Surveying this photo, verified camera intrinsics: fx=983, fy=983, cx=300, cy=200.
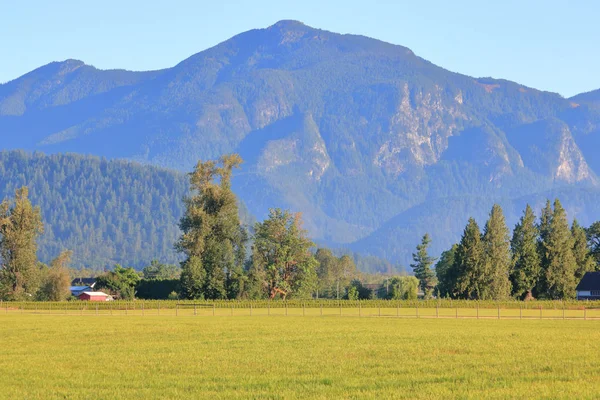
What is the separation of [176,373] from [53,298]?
110 metres

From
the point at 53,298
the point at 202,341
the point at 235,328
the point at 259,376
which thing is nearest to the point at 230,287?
the point at 53,298

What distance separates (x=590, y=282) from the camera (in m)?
146

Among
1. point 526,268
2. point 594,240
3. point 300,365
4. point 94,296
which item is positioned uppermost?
point 594,240

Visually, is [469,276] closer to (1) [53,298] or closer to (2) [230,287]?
(2) [230,287]

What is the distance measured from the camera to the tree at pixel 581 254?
479ft

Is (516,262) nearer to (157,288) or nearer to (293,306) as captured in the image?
(293,306)

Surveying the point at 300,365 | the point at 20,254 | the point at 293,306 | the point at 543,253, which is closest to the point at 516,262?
the point at 543,253

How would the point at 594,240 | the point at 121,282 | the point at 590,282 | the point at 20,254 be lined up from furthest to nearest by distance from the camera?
the point at 594,240 < the point at 121,282 < the point at 590,282 < the point at 20,254

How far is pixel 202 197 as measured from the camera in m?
137

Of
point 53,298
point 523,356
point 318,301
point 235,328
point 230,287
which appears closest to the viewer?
point 523,356

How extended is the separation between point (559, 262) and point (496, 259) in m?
8.99

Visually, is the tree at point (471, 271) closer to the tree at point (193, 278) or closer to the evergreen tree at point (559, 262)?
the evergreen tree at point (559, 262)

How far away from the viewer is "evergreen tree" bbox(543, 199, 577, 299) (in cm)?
13700

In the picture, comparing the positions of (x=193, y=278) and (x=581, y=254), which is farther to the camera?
(x=581, y=254)
